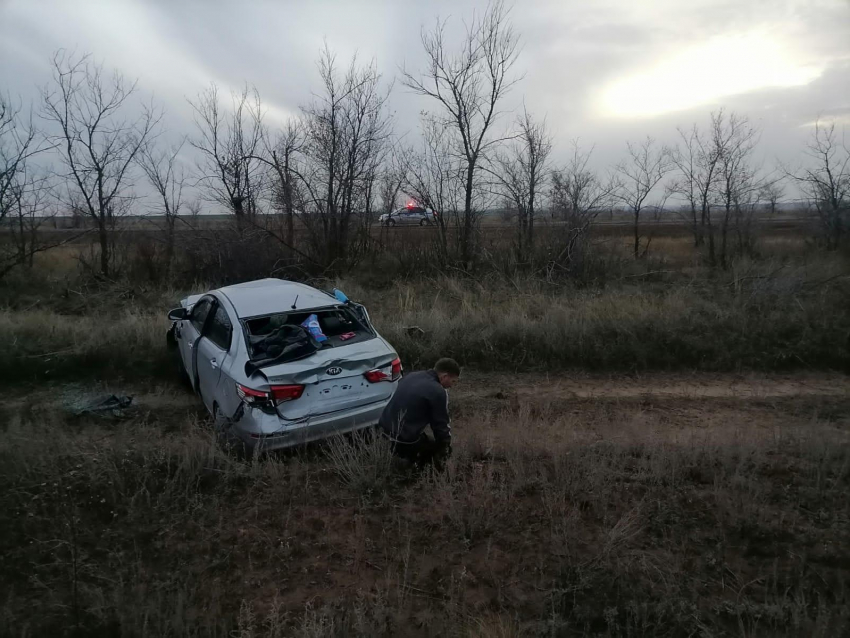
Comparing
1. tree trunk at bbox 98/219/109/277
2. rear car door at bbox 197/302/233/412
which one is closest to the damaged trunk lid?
rear car door at bbox 197/302/233/412

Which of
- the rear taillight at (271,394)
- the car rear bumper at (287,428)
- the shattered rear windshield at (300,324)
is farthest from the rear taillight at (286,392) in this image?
the shattered rear windshield at (300,324)

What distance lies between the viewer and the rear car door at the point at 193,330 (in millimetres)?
6723

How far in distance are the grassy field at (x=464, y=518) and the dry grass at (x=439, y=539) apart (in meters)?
0.02

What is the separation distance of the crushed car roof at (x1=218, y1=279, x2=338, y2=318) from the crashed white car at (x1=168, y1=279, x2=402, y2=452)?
11mm

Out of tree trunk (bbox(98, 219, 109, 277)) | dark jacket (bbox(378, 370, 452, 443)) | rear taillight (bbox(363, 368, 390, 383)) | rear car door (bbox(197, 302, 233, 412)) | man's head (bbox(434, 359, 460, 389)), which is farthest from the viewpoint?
tree trunk (bbox(98, 219, 109, 277))

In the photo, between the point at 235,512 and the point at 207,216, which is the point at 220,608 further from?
the point at 207,216

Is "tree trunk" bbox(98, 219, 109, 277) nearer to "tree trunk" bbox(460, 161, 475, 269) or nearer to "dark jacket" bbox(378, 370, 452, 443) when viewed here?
"tree trunk" bbox(460, 161, 475, 269)

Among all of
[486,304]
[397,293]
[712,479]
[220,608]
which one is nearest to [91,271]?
[397,293]

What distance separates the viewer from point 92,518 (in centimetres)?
399

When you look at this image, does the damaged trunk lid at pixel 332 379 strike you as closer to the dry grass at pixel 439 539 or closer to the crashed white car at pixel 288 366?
the crashed white car at pixel 288 366

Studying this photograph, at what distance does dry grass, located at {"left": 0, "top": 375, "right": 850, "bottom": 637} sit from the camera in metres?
3.08

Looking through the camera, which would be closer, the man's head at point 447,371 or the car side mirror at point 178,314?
the man's head at point 447,371

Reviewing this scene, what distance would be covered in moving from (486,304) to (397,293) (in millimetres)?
2571

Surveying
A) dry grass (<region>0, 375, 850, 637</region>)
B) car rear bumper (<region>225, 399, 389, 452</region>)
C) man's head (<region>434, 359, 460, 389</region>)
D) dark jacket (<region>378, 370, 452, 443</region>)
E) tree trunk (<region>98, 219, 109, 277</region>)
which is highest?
tree trunk (<region>98, 219, 109, 277</region>)
